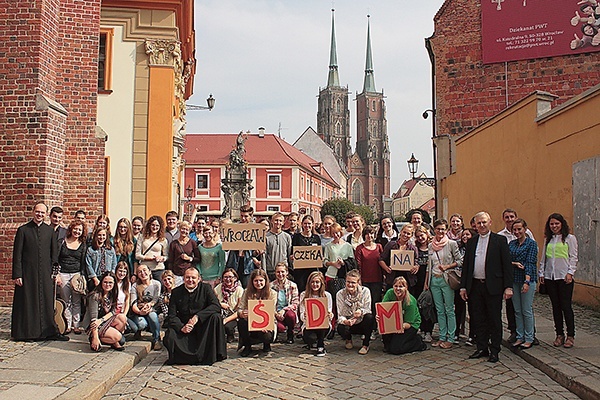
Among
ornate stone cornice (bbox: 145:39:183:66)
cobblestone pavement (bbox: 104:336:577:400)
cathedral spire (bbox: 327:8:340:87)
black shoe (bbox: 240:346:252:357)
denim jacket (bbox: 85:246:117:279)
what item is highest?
cathedral spire (bbox: 327:8:340:87)

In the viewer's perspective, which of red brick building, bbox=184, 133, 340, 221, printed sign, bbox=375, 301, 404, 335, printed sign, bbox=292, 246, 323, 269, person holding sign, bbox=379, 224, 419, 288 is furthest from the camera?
red brick building, bbox=184, 133, 340, 221

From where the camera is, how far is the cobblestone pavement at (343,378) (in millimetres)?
6172

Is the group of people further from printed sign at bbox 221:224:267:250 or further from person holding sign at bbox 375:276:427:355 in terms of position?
printed sign at bbox 221:224:267:250

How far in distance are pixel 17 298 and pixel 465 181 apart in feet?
46.2

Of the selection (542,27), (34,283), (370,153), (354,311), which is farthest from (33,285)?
(370,153)

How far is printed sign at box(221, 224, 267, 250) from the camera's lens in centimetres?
938

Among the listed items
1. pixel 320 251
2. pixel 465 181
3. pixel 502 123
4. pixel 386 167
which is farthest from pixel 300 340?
pixel 386 167

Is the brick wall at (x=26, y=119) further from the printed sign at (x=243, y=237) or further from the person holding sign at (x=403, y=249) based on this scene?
the person holding sign at (x=403, y=249)

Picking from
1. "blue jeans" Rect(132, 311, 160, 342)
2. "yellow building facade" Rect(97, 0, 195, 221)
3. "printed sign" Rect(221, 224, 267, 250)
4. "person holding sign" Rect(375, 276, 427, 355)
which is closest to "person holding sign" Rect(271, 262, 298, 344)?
"printed sign" Rect(221, 224, 267, 250)

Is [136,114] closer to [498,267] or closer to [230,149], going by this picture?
[498,267]

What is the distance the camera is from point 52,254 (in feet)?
27.9

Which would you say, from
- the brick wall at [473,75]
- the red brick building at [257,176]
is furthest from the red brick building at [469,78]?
the red brick building at [257,176]

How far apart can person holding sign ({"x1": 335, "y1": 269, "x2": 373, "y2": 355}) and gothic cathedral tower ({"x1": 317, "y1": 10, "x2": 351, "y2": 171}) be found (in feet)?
386

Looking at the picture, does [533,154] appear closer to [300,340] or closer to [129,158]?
[300,340]
